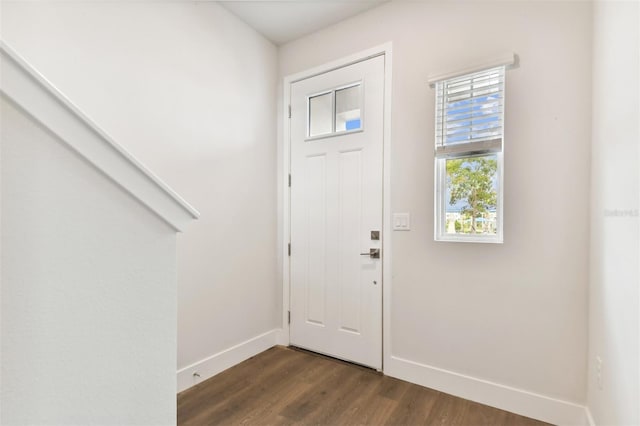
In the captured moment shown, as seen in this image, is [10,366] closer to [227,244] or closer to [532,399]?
[227,244]

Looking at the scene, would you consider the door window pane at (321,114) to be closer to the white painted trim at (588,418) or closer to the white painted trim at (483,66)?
the white painted trim at (483,66)

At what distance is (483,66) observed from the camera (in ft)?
6.49

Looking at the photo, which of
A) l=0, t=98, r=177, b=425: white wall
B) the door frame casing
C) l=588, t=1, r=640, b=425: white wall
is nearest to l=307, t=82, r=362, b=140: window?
the door frame casing

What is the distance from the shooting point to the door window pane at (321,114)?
2.73 metres

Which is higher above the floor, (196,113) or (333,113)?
(333,113)

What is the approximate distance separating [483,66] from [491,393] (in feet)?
6.77

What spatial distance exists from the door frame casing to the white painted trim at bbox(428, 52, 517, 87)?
14.7 inches

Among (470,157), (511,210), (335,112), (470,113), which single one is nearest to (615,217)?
(511,210)

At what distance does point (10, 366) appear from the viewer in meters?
0.63

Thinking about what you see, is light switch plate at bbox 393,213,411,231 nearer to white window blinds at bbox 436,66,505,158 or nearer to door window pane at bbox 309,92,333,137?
white window blinds at bbox 436,66,505,158

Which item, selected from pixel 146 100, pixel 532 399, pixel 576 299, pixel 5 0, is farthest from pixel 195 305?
pixel 576 299

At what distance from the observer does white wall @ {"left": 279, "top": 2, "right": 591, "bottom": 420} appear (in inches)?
70.0

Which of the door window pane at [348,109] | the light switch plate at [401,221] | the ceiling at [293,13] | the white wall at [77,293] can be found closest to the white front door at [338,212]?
the door window pane at [348,109]

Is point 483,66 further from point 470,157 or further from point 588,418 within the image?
point 588,418
